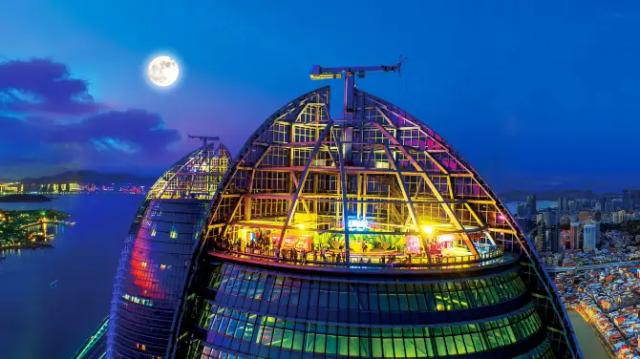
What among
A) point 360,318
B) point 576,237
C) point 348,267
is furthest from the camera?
point 576,237

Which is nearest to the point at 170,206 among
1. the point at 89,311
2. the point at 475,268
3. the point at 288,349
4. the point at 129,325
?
the point at 129,325

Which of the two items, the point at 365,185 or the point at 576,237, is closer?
the point at 365,185

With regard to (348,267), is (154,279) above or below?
below

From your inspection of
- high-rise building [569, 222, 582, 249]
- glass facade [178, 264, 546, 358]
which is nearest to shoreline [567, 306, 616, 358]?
high-rise building [569, 222, 582, 249]

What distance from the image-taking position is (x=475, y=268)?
41.5 meters

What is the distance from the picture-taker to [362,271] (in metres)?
38.5

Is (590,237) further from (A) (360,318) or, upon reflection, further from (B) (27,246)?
(B) (27,246)

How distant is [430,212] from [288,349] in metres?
28.2

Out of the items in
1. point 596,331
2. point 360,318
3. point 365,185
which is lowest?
point 596,331

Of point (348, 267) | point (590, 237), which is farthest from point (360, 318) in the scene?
point (590, 237)

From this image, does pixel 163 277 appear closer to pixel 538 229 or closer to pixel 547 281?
pixel 547 281

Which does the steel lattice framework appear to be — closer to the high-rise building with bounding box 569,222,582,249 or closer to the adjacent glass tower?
the adjacent glass tower

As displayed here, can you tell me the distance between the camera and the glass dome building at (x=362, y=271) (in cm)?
3759

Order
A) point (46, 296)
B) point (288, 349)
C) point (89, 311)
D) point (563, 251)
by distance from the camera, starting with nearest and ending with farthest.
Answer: point (288, 349), point (89, 311), point (46, 296), point (563, 251)
